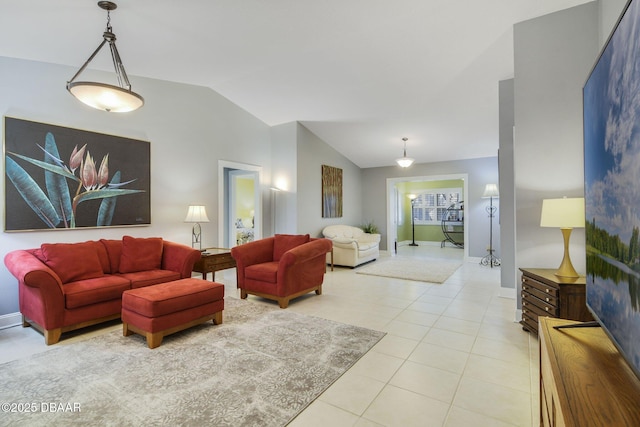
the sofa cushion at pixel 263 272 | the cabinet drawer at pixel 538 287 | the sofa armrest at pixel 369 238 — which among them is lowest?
the sofa cushion at pixel 263 272

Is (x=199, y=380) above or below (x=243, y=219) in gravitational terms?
below

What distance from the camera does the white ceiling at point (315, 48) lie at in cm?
281

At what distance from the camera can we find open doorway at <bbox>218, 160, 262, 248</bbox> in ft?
17.6

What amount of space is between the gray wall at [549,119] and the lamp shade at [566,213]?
0.53 meters

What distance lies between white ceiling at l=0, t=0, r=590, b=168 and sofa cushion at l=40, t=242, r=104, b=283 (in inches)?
79.4

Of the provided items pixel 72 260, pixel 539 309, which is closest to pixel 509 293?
pixel 539 309

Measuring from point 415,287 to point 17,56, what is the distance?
5611mm

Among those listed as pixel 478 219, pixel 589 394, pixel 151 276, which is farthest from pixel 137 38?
pixel 478 219

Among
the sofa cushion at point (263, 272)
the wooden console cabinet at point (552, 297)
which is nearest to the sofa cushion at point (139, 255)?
the sofa cushion at point (263, 272)

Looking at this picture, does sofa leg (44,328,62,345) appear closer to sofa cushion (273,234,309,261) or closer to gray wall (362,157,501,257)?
sofa cushion (273,234,309,261)

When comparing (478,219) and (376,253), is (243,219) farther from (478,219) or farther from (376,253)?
(478,219)

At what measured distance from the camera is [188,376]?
222 cm

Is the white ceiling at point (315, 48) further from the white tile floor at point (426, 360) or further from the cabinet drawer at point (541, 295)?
the white tile floor at point (426, 360)

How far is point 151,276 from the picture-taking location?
11.6 feet
